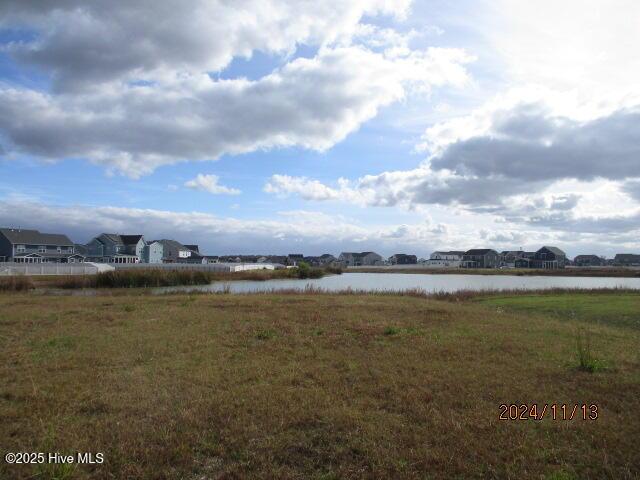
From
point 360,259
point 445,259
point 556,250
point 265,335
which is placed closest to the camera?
A: point 265,335

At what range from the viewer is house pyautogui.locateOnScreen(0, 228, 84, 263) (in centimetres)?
7081

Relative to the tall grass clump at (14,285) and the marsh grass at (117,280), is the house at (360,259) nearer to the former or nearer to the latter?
the marsh grass at (117,280)

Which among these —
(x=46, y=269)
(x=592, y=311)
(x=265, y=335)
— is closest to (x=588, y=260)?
(x=592, y=311)

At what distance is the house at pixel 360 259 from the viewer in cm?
16050

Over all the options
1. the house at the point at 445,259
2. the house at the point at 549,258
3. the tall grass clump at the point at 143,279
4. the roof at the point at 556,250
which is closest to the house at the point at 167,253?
the tall grass clump at the point at 143,279

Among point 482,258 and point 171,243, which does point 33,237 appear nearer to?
point 171,243

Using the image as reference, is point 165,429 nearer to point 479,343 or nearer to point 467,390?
point 467,390

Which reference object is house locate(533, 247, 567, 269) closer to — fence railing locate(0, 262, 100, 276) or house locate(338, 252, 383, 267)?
house locate(338, 252, 383, 267)

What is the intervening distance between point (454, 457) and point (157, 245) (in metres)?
100

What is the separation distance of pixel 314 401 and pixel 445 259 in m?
148

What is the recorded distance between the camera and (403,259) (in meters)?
166

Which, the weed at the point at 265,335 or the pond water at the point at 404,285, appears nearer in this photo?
the weed at the point at 265,335

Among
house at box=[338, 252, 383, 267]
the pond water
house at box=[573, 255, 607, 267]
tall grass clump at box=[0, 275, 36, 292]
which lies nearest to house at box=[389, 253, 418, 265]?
house at box=[338, 252, 383, 267]

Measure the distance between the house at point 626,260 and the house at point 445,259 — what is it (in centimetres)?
5640
